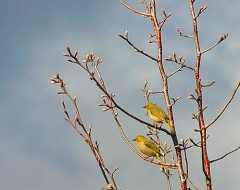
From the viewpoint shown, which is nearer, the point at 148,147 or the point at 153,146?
the point at 153,146

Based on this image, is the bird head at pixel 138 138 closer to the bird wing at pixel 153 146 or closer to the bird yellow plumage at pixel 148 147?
the bird yellow plumage at pixel 148 147

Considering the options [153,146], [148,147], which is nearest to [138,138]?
[148,147]

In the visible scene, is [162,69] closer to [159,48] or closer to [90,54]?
[159,48]

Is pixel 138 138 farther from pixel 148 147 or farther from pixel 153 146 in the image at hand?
pixel 153 146

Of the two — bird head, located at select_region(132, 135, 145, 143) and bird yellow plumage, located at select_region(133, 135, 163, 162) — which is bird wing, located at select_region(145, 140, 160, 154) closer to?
bird yellow plumage, located at select_region(133, 135, 163, 162)

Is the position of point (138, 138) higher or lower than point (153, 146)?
higher

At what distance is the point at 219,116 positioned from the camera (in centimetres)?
368

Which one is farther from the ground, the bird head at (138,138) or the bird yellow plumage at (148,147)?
the bird head at (138,138)

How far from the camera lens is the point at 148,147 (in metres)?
9.57

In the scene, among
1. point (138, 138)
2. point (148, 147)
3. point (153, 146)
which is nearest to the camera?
point (153, 146)

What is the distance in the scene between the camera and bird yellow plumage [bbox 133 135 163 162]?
9203 mm

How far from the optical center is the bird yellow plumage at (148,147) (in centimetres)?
920

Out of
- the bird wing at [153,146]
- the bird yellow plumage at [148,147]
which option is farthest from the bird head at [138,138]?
the bird wing at [153,146]

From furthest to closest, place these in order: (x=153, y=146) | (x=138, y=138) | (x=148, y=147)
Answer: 1. (x=138, y=138)
2. (x=148, y=147)
3. (x=153, y=146)
